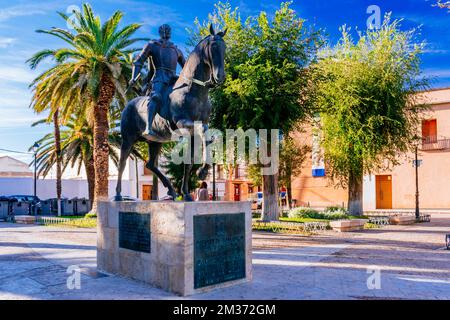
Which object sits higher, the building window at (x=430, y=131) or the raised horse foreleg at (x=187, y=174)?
the building window at (x=430, y=131)

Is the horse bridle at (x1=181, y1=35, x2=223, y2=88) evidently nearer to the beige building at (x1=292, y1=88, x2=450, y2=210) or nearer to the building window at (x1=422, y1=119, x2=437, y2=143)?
the beige building at (x1=292, y1=88, x2=450, y2=210)

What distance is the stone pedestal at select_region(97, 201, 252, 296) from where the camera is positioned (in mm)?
5719

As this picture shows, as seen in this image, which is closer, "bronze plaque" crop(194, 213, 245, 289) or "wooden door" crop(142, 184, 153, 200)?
"bronze plaque" crop(194, 213, 245, 289)

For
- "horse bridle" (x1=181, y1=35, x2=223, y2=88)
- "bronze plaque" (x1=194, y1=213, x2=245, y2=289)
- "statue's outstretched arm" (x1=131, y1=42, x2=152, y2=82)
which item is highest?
"statue's outstretched arm" (x1=131, y1=42, x2=152, y2=82)

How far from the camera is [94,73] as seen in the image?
19.9m

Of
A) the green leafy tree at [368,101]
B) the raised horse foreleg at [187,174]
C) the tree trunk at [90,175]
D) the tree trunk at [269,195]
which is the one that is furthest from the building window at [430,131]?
the raised horse foreleg at [187,174]

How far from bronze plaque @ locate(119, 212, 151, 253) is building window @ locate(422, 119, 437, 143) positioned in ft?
112

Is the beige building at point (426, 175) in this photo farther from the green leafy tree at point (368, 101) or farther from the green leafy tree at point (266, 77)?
the green leafy tree at point (266, 77)

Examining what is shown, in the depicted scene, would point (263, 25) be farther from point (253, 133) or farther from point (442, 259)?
point (442, 259)

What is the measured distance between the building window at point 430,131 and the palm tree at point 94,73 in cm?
2714

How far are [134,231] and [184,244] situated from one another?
4.98 feet

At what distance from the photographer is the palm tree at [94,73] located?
20.6 meters

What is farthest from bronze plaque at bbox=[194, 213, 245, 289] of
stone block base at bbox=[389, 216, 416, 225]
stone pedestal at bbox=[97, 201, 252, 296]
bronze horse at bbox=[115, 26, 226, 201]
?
stone block base at bbox=[389, 216, 416, 225]

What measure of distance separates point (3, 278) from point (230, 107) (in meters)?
12.7
